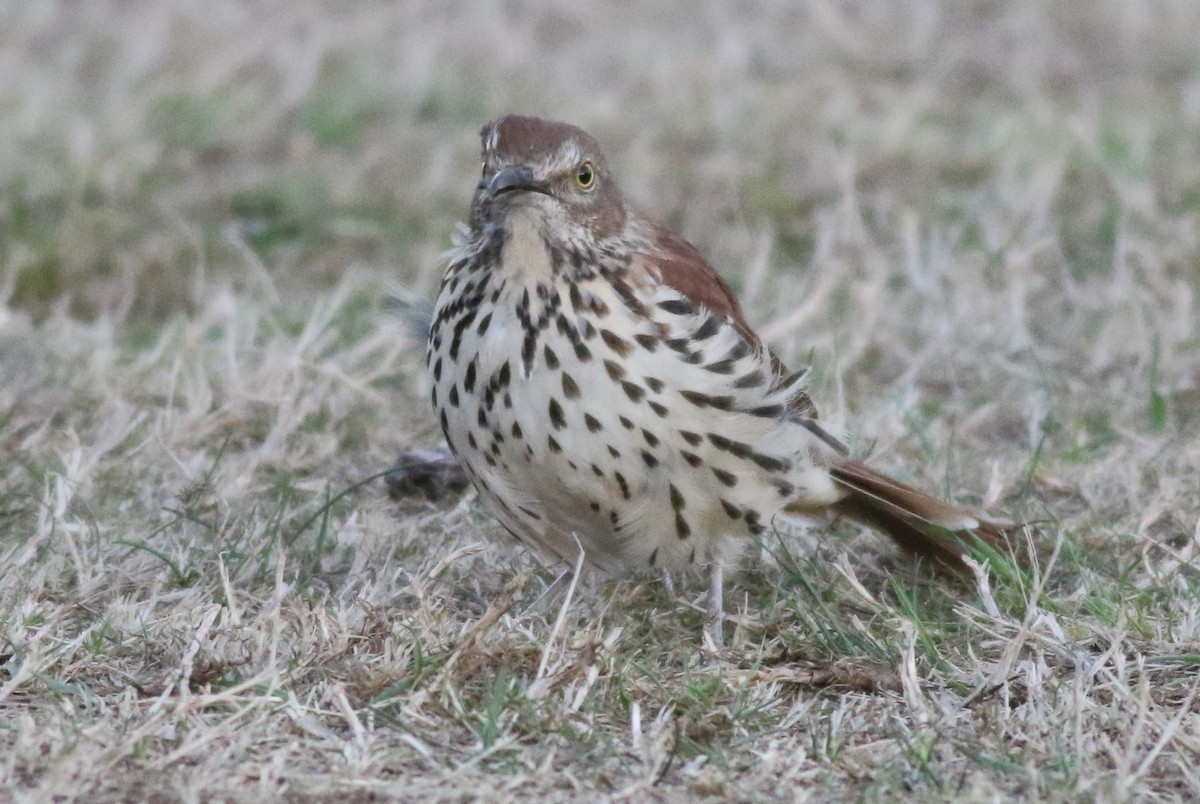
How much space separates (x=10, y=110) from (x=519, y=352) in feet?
14.9

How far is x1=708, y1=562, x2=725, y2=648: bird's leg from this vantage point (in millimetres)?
3902

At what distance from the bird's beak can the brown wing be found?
1.04ft

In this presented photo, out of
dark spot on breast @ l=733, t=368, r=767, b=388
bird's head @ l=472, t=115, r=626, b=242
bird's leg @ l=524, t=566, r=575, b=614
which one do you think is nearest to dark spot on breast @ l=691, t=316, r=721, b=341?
dark spot on breast @ l=733, t=368, r=767, b=388

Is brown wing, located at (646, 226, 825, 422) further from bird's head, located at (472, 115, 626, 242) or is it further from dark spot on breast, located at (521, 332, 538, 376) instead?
dark spot on breast, located at (521, 332, 538, 376)

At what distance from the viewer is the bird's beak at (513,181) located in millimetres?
3734

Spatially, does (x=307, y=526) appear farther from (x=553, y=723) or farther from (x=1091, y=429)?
(x=1091, y=429)

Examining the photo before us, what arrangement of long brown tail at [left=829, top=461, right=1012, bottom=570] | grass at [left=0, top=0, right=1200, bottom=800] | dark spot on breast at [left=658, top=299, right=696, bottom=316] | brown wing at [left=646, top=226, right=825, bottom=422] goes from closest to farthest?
grass at [left=0, top=0, right=1200, bottom=800]
dark spot on breast at [left=658, top=299, right=696, bottom=316]
brown wing at [left=646, top=226, right=825, bottom=422]
long brown tail at [left=829, top=461, right=1012, bottom=570]

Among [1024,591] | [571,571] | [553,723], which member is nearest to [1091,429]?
[1024,591]

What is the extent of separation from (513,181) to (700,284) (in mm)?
511

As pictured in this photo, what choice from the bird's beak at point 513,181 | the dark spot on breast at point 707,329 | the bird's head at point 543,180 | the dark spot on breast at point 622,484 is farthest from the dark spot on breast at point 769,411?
the bird's beak at point 513,181

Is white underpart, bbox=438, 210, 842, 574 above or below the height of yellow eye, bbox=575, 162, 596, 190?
below

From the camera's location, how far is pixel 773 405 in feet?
13.1

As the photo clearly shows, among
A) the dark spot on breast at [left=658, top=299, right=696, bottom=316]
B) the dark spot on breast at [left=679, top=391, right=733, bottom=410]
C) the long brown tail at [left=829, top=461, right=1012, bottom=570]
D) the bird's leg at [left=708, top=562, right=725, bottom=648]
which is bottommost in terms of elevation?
the bird's leg at [left=708, top=562, right=725, bottom=648]

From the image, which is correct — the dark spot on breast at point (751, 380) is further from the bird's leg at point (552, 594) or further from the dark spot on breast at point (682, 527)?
the bird's leg at point (552, 594)
